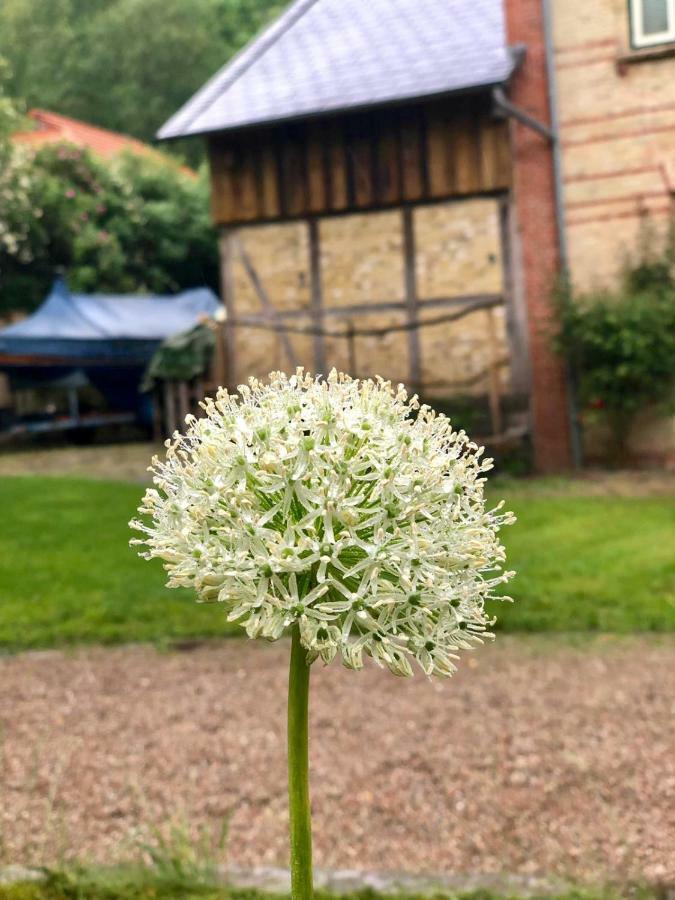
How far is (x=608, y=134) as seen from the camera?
39.8ft

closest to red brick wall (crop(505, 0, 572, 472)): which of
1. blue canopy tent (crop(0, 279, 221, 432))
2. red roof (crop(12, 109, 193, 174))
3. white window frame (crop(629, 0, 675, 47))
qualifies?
white window frame (crop(629, 0, 675, 47))

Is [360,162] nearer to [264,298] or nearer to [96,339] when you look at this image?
[264,298]

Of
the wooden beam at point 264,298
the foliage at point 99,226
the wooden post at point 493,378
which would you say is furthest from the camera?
the foliage at point 99,226

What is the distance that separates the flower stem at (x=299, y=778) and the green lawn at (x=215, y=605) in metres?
5.10

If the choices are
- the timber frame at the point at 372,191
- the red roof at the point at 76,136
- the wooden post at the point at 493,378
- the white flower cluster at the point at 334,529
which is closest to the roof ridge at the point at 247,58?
the timber frame at the point at 372,191

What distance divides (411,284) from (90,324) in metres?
9.39

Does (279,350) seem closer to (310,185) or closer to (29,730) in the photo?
(310,185)

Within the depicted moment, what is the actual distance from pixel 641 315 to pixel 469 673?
7166 mm

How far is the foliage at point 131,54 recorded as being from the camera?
1539 inches

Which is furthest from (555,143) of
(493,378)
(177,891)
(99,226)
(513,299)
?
(99,226)

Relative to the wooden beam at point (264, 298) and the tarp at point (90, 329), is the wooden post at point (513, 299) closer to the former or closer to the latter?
the wooden beam at point (264, 298)

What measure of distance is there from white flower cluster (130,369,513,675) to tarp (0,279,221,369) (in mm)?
16728

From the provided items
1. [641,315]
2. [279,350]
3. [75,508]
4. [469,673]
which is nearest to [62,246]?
[279,350]

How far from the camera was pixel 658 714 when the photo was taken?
15.3 ft
